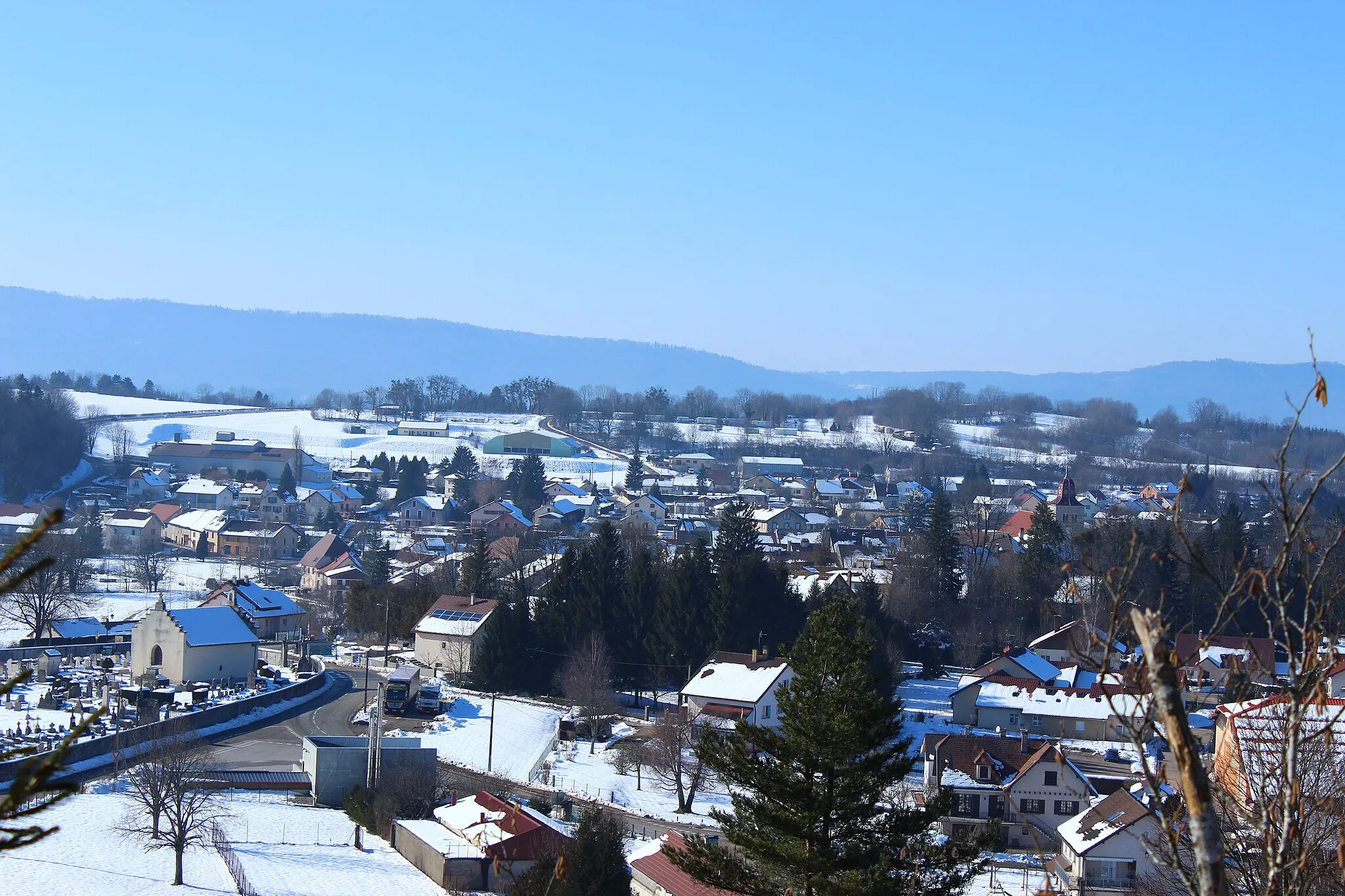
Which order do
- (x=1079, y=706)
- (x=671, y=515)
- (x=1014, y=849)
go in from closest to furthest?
1. (x=1014, y=849)
2. (x=1079, y=706)
3. (x=671, y=515)

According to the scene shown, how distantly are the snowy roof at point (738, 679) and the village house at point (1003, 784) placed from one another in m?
3.97

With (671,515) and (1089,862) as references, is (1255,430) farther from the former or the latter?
(1089,862)

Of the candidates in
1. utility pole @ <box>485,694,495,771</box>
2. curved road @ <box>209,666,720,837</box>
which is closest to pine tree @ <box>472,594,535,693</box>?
curved road @ <box>209,666,720,837</box>

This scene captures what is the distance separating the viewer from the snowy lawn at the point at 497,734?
73.3ft

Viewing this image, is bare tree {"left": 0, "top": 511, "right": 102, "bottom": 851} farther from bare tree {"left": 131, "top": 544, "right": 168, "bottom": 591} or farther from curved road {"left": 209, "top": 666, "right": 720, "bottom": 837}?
bare tree {"left": 131, "top": 544, "right": 168, "bottom": 591}

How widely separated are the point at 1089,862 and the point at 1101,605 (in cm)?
1803

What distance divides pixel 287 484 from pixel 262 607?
104 feet

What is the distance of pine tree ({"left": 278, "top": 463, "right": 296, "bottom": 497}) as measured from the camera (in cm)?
6203

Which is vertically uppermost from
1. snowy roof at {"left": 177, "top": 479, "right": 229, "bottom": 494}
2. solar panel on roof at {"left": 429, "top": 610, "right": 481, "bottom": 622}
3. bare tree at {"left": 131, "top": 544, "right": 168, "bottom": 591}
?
snowy roof at {"left": 177, "top": 479, "right": 229, "bottom": 494}

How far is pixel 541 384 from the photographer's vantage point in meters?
112

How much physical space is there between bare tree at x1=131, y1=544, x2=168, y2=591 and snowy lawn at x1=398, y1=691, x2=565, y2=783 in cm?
1870

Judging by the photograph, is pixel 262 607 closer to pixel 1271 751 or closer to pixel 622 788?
pixel 622 788

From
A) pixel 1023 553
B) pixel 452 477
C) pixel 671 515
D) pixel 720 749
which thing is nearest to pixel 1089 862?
pixel 720 749

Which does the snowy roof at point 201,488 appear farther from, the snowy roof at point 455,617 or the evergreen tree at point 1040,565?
the evergreen tree at point 1040,565
